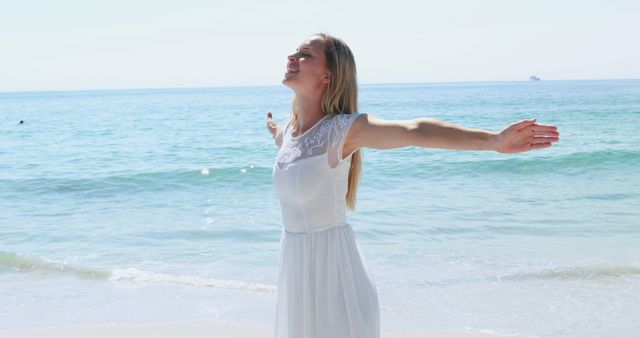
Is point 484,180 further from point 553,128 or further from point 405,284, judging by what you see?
point 553,128

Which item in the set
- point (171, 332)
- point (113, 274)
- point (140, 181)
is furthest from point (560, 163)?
Result: point (171, 332)

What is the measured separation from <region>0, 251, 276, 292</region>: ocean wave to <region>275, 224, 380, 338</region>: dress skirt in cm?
385

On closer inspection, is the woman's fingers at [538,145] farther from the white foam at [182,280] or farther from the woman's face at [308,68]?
the white foam at [182,280]

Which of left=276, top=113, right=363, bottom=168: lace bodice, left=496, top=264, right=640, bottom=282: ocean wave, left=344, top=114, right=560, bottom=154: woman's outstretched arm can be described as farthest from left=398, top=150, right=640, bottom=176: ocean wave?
left=344, top=114, right=560, bottom=154: woman's outstretched arm

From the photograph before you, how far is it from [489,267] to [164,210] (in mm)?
6308

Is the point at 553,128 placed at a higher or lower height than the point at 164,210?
higher

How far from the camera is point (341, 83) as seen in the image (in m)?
3.08

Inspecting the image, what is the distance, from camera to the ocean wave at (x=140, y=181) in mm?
14881

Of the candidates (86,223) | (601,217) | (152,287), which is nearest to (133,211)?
(86,223)

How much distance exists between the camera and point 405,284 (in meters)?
7.10

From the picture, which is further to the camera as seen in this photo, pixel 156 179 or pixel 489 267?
pixel 156 179

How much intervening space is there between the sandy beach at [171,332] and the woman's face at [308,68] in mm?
2926

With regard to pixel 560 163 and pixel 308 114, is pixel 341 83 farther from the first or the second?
pixel 560 163

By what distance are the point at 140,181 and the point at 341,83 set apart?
13167 mm
